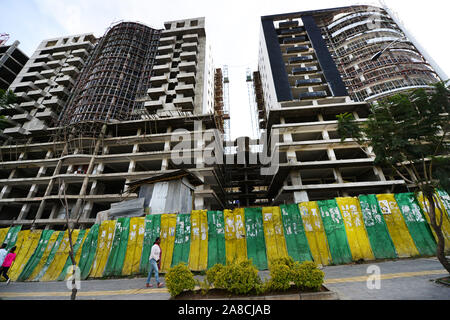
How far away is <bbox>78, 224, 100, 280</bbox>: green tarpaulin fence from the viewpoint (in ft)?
28.4

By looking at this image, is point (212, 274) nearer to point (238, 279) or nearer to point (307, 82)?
point (238, 279)

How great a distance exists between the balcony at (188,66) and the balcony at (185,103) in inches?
323

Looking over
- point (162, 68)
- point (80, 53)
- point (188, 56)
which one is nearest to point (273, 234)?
point (162, 68)

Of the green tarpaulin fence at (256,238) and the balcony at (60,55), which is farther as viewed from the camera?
the balcony at (60,55)

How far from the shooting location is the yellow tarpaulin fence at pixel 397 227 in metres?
7.86

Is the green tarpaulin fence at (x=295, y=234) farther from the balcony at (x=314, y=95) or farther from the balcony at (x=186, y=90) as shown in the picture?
the balcony at (x=186, y=90)

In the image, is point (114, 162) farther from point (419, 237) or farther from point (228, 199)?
point (419, 237)

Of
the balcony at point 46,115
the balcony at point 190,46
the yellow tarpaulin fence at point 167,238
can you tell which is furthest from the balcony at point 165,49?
the yellow tarpaulin fence at point 167,238

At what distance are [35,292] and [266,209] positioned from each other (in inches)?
384

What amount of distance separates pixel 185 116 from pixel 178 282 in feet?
84.9

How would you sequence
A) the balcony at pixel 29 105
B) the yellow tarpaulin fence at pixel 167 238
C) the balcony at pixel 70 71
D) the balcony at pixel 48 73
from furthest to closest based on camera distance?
the balcony at pixel 48 73 → the balcony at pixel 70 71 → the balcony at pixel 29 105 → the yellow tarpaulin fence at pixel 167 238

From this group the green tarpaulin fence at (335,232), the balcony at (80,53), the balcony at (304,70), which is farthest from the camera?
the balcony at (80,53)

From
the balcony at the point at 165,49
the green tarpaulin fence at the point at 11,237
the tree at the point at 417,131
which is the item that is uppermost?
the balcony at the point at 165,49
